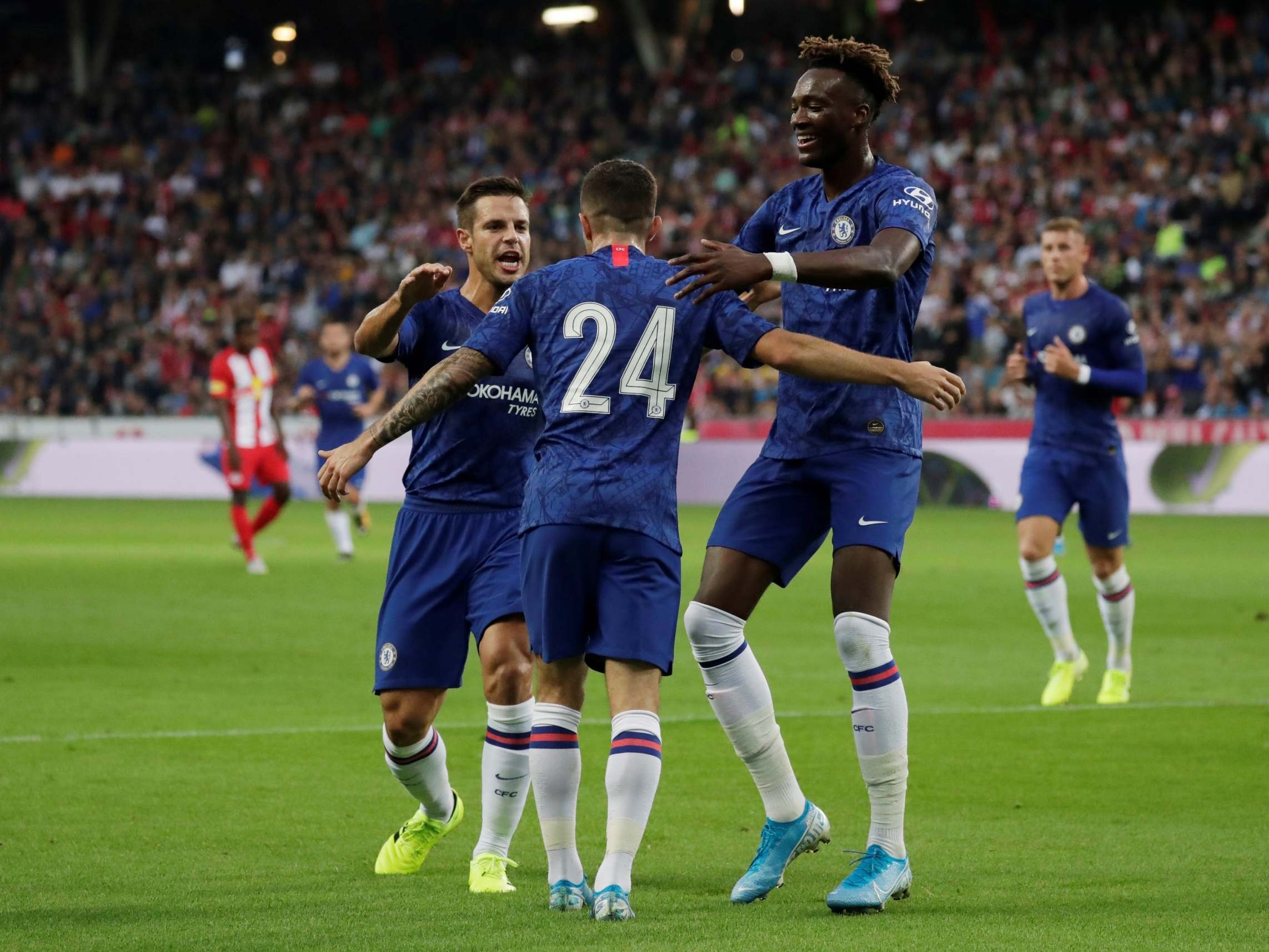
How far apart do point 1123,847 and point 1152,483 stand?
59.6 ft

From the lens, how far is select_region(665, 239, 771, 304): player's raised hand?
193 inches

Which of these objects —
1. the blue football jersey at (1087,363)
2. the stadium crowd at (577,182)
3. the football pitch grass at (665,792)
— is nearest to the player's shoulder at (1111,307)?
the blue football jersey at (1087,363)

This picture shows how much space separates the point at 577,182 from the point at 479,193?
28516mm

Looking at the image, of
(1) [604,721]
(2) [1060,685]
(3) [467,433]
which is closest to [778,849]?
(3) [467,433]

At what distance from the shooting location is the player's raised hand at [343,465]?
5109mm

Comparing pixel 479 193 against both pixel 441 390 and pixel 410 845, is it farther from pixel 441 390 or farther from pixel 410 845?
pixel 410 845

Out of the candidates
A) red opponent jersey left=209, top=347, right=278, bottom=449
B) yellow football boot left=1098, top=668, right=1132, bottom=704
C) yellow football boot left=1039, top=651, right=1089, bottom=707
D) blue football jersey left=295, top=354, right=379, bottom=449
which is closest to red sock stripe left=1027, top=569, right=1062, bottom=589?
yellow football boot left=1039, top=651, right=1089, bottom=707

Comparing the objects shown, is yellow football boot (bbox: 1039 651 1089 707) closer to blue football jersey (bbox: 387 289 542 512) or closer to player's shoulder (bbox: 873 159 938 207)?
blue football jersey (bbox: 387 289 542 512)

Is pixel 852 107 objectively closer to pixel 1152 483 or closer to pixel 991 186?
pixel 1152 483

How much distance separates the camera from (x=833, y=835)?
635 centimetres

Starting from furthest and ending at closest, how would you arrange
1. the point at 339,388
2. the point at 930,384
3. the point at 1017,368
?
the point at 339,388 < the point at 1017,368 < the point at 930,384

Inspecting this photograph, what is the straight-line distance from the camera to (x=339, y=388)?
61.4 feet

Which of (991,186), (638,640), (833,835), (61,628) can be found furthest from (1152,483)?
(638,640)

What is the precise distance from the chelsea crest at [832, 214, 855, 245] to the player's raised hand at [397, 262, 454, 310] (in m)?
1.14
